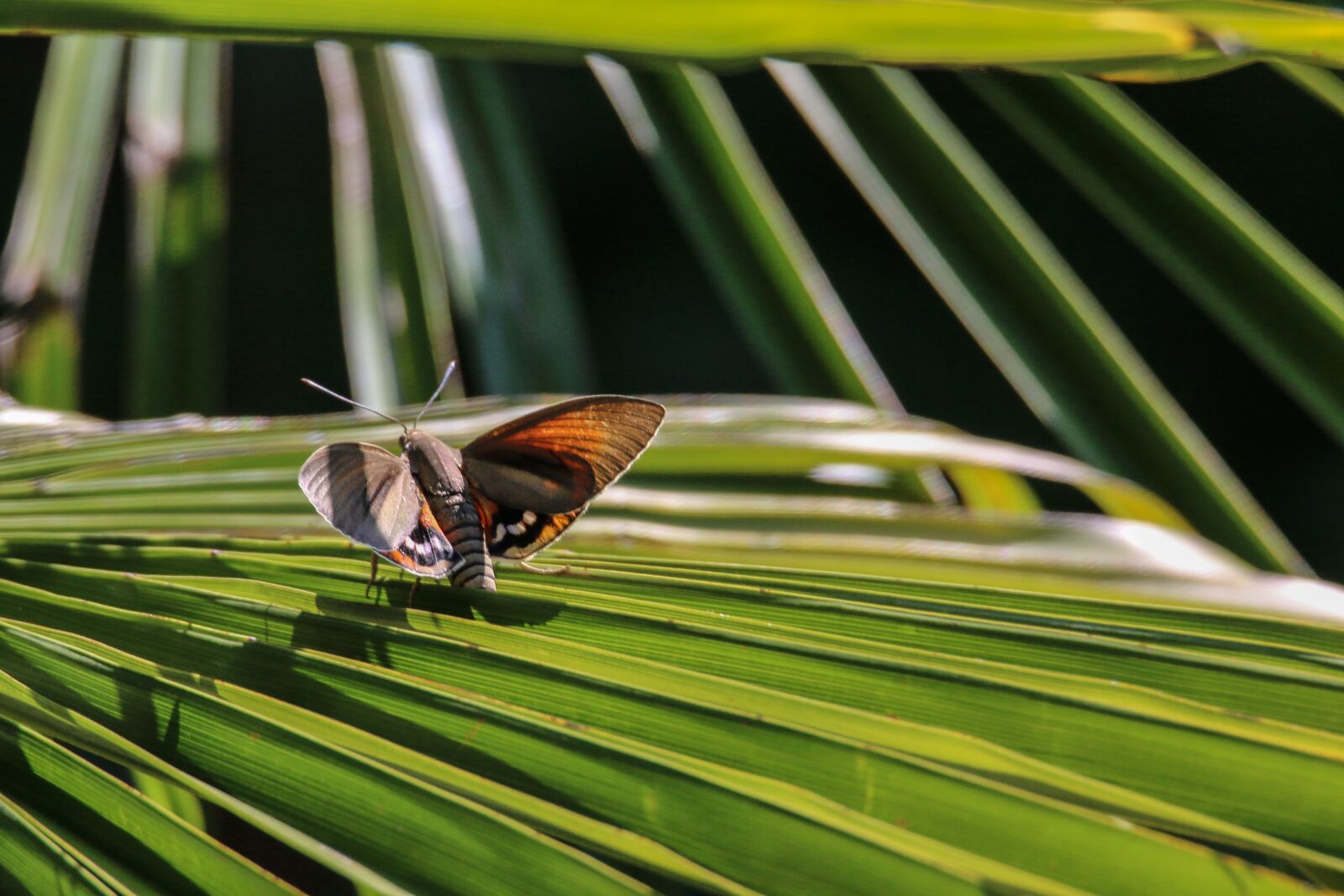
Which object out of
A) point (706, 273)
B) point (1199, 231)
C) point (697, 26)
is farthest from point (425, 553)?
point (706, 273)

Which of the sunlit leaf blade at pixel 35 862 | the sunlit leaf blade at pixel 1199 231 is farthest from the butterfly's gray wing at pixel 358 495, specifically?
the sunlit leaf blade at pixel 1199 231

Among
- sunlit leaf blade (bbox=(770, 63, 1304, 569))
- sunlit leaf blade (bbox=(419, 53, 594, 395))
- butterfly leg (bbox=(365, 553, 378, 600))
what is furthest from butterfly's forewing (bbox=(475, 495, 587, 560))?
sunlit leaf blade (bbox=(770, 63, 1304, 569))

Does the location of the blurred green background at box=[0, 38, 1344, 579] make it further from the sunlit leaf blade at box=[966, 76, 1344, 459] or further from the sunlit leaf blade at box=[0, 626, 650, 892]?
the sunlit leaf blade at box=[0, 626, 650, 892]

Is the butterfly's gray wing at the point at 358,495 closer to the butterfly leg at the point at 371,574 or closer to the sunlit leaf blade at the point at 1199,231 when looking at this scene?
the butterfly leg at the point at 371,574

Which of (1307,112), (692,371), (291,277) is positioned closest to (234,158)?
(291,277)

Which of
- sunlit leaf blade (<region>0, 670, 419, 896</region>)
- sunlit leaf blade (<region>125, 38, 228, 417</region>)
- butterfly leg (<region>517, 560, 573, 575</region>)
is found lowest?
sunlit leaf blade (<region>0, 670, 419, 896</region>)

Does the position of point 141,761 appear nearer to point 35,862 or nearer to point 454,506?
point 35,862
